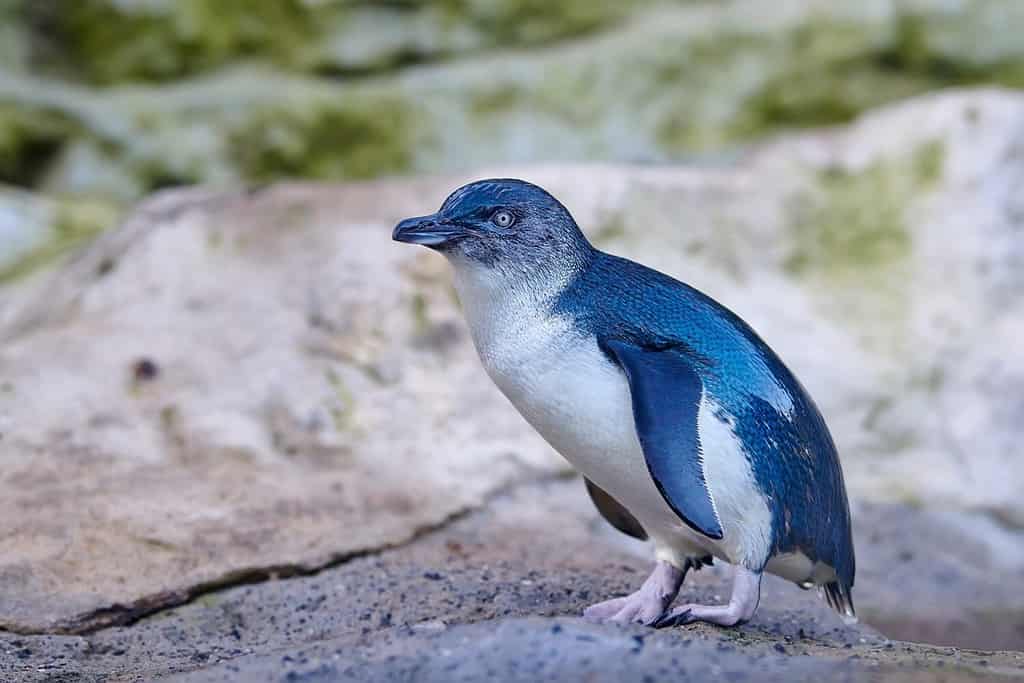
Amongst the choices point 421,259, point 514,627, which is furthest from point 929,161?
point 514,627

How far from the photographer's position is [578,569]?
3.21 meters

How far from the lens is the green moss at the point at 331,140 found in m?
6.80

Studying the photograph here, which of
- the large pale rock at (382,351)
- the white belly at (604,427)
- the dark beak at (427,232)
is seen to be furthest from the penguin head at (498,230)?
the large pale rock at (382,351)

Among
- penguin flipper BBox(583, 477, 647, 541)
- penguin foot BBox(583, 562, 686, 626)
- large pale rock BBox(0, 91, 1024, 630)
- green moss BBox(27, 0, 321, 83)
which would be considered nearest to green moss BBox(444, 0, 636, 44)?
green moss BBox(27, 0, 321, 83)

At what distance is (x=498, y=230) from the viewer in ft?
8.02

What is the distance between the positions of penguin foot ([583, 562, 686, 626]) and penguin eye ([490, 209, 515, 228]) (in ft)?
2.51

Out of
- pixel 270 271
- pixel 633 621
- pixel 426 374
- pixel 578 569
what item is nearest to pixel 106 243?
pixel 270 271

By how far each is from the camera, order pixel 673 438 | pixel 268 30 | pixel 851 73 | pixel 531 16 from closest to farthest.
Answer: pixel 673 438 < pixel 851 73 < pixel 268 30 < pixel 531 16

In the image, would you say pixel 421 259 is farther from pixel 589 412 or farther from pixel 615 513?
pixel 589 412

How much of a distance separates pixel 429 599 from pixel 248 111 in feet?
14.8

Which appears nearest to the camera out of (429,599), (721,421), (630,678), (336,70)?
(630,678)

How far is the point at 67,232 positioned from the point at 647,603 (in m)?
4.27

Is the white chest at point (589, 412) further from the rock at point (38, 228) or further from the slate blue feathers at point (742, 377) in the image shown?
the rock at point (38, 228)

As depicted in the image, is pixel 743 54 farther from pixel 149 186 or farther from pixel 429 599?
pixel 429 599
